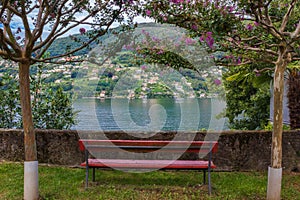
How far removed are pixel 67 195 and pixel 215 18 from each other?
344 cm

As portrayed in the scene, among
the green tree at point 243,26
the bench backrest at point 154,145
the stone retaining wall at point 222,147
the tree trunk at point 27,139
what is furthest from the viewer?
the stone retaining wall at point 222,147

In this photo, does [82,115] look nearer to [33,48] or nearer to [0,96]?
[0,96]

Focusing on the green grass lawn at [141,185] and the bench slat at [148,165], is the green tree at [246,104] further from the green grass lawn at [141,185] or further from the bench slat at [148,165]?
the bench slat at [148,165]

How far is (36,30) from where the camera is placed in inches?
187

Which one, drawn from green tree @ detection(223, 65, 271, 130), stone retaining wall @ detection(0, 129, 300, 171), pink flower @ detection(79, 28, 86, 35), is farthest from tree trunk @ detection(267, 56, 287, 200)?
green tree @ detection(223, 65, 271, 130)

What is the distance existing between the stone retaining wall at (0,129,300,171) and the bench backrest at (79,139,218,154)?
142 cm

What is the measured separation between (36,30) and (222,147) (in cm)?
426

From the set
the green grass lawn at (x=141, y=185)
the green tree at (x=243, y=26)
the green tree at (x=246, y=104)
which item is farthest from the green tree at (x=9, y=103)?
the green tree at (x=246, y=104)

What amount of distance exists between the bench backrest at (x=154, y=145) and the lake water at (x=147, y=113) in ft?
8.30

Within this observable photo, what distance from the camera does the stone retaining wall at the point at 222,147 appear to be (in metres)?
6.60

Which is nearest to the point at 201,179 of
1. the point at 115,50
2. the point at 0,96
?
the point at 115,50

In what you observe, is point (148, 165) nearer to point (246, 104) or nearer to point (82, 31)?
point (82, 31)

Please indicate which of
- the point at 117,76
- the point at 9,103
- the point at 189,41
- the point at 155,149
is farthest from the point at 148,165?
the point at 9,103

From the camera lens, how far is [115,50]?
5.56 metres
